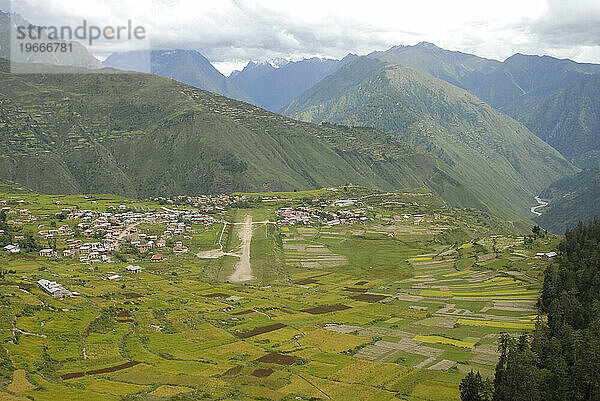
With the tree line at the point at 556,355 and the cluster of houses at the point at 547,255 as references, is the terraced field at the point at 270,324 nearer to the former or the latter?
the cluster of houses at the point at 547,255

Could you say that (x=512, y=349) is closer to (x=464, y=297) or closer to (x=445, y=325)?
(x=445, y=325)

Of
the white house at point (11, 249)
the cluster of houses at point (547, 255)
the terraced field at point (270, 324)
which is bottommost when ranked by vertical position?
the terraced field at point (270, 324)

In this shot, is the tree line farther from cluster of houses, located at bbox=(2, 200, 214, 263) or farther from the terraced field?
cluster of houses, located at bbox=(2, 200, 214, 263)

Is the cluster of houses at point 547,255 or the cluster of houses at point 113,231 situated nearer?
the cluster of houses at point 547,255

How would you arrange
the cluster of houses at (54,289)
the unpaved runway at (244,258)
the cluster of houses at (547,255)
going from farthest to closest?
the unpaved runway at (244,258) < the cluster of houses at (547,255) < the cluster of houses at (54,289)

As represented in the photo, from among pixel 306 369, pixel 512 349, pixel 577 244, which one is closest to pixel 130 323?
pixel 306 369

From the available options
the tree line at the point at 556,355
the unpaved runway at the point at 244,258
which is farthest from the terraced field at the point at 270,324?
the tree line at the point at 556,355

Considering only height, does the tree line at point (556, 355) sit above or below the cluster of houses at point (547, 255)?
below
